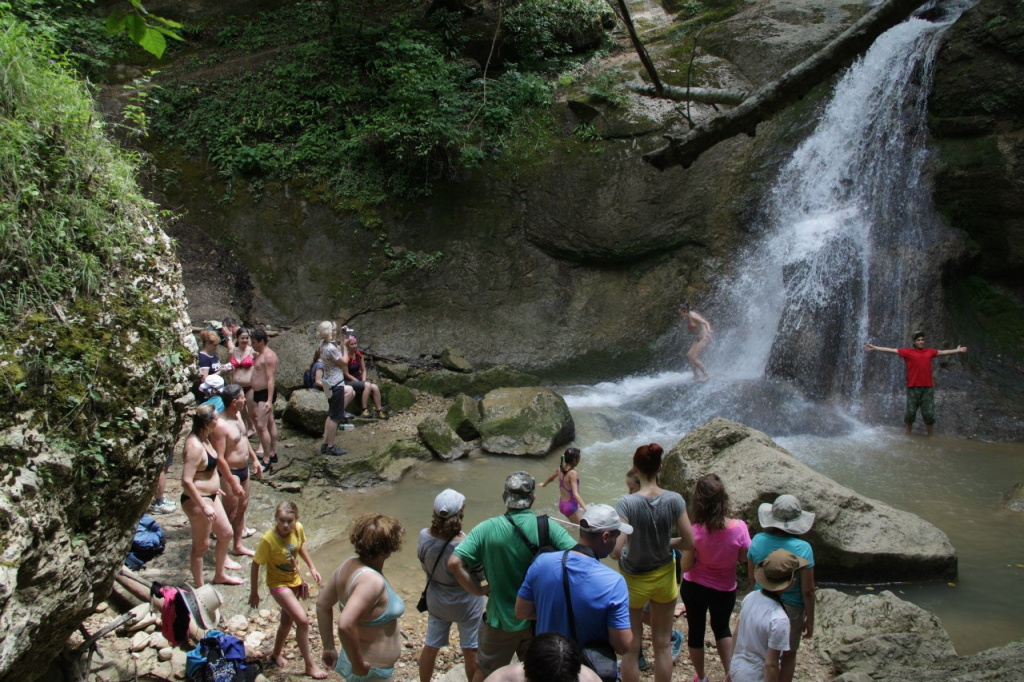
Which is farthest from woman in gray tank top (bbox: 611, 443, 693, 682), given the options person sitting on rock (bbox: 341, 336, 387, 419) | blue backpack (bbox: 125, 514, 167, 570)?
person sitting on rock (bbox: 341, 336, 387, 419)

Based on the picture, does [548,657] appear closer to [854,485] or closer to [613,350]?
[854,485]

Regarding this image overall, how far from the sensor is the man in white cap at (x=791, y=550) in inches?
158

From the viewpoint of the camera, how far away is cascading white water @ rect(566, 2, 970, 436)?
11.5 metres

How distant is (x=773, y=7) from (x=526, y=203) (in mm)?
6868

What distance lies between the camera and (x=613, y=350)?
1330cm

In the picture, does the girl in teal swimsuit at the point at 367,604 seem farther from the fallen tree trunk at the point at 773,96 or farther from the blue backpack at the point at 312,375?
the blue backpack at the point at 312,375

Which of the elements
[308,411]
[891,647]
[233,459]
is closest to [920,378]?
[891,647]

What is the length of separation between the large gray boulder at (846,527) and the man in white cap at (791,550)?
6.75 ft

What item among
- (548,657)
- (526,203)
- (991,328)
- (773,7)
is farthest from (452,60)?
(548,657)

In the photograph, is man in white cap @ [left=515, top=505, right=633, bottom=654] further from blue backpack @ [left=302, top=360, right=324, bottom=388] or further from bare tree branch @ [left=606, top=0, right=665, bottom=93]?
blue backpack @ [left=302, top=360, right=324, bottom=388]

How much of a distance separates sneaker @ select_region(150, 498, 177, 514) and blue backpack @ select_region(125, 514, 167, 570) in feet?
4.96

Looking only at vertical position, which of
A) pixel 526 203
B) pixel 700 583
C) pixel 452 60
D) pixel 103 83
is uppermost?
pixel 452 60

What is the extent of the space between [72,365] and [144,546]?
214 cm

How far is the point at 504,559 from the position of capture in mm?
3727
